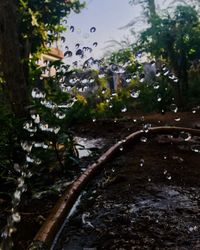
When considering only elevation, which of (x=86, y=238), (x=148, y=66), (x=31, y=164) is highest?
(x=148, y=66)

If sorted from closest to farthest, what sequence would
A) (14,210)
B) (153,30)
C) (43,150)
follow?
(14,210), (43,150), (153,30)

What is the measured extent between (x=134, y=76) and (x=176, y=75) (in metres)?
2.35

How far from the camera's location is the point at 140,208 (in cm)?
295

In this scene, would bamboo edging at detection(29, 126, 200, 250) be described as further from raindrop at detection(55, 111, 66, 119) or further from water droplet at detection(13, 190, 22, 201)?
raindrop at detection(55, 111, 66, 119)

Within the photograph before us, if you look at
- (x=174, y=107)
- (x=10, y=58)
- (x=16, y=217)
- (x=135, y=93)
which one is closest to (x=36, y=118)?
(x=10, y=58)

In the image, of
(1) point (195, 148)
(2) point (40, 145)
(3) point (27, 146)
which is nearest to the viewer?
(3) point (27, 146)

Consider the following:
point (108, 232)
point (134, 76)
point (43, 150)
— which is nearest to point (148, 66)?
point (134, 76)

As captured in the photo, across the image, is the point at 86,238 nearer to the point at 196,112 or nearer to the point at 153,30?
the point at 196,112

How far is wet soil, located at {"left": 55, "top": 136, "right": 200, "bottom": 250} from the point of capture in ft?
7.79

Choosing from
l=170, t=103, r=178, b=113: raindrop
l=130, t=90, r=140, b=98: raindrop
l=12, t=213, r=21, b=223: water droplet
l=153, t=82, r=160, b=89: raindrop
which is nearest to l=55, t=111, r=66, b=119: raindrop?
l=12, t=213, r=21, b=223: water droplet

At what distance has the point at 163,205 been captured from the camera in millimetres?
2967

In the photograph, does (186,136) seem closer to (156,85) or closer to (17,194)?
(17,194)

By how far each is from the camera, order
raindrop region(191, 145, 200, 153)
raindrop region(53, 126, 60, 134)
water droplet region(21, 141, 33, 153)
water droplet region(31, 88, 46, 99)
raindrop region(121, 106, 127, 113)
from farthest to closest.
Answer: raindrop region(121, 106, 127, 113)
raindrop region(191, 145, 200, 153)
water droplet region(31, 88, 46, 99)
raindrop region(53, 126, 60, 134)
water droplet region(21, 141, 33, 153)

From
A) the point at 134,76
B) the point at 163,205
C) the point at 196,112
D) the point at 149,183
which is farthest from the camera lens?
the point at 134,76
